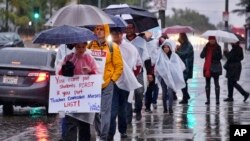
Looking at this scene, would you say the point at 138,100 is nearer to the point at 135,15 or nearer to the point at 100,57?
the point at 135,15

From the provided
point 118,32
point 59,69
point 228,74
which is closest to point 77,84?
point 59,69

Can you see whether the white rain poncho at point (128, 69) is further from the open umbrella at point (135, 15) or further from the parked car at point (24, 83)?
the parked car at point (24, 83)

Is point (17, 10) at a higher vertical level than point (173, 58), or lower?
higher

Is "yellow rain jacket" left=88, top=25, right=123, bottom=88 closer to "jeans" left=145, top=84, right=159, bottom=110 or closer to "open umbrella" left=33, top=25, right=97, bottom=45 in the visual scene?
"open umbrella" left=33, top=25, right=97, bottom=45

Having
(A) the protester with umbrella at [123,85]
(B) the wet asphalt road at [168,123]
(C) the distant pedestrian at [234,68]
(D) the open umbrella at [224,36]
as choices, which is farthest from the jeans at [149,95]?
(A) the protester with umbrella at [123,85]

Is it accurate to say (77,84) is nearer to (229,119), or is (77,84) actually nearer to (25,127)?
(25,127)

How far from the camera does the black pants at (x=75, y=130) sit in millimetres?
10039

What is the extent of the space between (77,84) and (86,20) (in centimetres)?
112

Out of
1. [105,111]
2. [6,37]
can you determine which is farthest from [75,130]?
[6,37]

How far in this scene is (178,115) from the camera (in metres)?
16.0

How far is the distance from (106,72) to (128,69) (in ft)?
3.12

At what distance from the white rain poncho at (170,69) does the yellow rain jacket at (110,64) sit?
17.2ft

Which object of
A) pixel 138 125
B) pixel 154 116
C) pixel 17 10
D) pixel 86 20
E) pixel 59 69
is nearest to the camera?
pixel 59 69

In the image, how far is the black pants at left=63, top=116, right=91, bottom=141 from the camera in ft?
32.9
